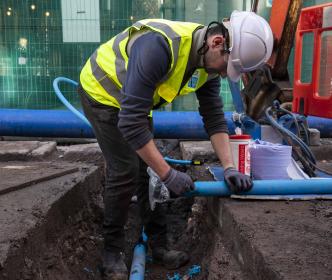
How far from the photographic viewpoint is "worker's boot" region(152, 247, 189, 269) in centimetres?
286

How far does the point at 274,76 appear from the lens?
4.01 meters

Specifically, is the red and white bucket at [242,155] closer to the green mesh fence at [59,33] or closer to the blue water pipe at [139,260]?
the blue water pipe at [139,260]

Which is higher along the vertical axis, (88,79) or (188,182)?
(88,79)

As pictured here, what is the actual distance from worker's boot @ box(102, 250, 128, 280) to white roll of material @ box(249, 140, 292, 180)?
1078mm

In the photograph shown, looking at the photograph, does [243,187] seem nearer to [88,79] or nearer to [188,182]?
[188,182]

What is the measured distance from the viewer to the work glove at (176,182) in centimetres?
223

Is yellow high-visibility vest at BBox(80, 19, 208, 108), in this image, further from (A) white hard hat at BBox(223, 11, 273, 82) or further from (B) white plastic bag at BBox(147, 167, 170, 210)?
(B) white plastic bag at BBox(147, 167, 170, 210)

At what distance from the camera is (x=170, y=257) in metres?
2.86

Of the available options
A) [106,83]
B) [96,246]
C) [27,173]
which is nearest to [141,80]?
[106,83]

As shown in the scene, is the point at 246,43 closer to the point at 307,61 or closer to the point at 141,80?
the point at 141,80

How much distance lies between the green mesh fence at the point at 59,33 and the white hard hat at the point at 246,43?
14.2 ft

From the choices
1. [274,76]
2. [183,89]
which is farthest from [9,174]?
[274,76]

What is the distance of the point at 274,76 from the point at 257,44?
198cm

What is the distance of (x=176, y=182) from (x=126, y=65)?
26.6 inches
